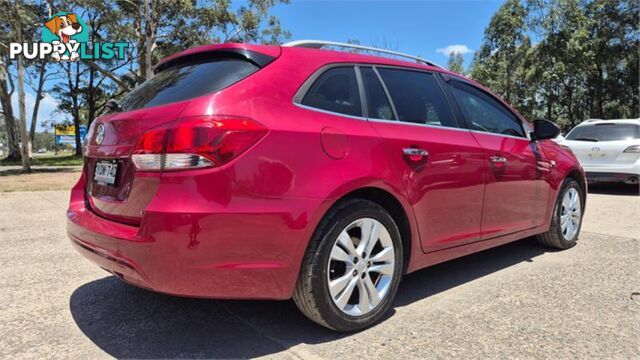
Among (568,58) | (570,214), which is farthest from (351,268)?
(568,58)

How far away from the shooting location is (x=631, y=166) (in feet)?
31.9

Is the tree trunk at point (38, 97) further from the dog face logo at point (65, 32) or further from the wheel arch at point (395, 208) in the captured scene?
the wheel arch at point (395, 208)

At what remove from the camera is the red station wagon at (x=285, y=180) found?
2449 mm

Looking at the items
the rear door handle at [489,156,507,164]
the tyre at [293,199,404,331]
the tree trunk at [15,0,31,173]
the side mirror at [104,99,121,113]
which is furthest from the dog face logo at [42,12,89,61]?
the tyre at [293,199,404,331]

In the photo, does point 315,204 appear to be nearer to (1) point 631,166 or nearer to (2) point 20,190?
(1) point 631,166

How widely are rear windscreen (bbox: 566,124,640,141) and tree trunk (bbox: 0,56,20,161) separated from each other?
2361 cm

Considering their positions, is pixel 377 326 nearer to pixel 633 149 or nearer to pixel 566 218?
pixel 566 218

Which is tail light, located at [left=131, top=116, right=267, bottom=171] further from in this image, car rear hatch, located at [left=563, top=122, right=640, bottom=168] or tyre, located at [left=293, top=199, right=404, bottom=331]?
car rear hatch, located at [left=563, top=122, right=640, bottom=168]

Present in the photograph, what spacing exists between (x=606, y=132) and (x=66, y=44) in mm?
21762

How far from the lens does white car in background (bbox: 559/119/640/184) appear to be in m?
9.76

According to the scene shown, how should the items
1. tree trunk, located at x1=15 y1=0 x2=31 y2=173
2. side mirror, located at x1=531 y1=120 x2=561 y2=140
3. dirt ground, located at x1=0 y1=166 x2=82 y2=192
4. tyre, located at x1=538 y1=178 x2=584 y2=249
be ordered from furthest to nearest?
tree trunk, located at x1=15 y1=0 x2=31 y2=173 < dirt ground, located at x1=0 y1=166 x2=82 y2=192 < tyre, located at x1=538 y1=178 x2=584 y2=249 < side mirror, located at x1=531 y1=120 x2=561 y2=140

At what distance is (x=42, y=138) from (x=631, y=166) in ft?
491

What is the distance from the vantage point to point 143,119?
8.78 ft

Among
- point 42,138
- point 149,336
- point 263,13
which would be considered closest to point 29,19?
point 263,13
